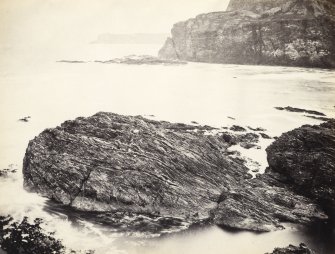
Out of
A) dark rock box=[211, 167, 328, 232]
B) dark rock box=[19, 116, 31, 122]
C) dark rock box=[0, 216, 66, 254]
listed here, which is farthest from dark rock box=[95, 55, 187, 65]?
dark rock box=[0, 216, 66, 254]

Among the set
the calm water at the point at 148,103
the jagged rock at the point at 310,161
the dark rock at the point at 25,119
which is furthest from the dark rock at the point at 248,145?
the dark rock at the point at 25,119

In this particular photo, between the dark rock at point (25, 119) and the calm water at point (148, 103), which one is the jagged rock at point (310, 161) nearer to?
the calm water at point (148, 103)

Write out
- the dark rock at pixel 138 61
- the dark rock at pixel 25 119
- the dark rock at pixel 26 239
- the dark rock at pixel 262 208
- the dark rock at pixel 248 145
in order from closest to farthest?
the dark rock at pixel 26 239, the dark rock at pixel 262 208, the dark rock at pixel 248 145, the dark rock at pixel 25 119, the dark rock at pixel 138 61

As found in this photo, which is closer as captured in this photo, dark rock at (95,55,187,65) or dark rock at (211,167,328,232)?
dark rock at (211,167,328,232)

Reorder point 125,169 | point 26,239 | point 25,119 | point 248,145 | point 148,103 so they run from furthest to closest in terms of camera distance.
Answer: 1. point 148,103
2. point 25,119
3. point 248,145
4. point 125,169
5. point 26,239

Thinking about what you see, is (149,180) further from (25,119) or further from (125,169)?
(25,119)

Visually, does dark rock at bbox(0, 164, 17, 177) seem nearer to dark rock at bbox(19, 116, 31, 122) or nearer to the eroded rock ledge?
the eroded rock ledge

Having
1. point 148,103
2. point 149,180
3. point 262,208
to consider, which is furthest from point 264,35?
point 149,180
